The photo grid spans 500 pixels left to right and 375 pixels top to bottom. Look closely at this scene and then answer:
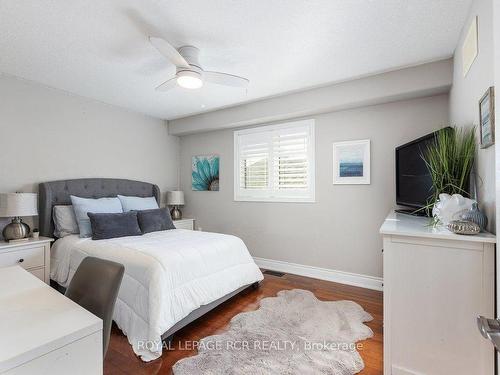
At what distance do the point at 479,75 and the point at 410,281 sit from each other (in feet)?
4.48

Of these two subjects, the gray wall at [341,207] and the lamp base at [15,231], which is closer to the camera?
the lamp base at [15,231]

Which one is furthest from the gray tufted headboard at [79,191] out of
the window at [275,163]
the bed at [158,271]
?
the window at [275,163]

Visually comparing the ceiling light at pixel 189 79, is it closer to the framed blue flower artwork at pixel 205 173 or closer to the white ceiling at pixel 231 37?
the white ceiling at pixel 231 37

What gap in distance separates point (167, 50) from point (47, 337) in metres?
1.82

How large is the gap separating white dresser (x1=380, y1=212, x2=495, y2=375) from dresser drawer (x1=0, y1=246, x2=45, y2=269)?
3.29 meters

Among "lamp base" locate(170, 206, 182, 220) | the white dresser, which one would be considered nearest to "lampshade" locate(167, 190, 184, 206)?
"lamp base" locate(170, 206, 182, 220)

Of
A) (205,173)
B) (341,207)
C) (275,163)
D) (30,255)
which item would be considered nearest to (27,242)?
(30,255)

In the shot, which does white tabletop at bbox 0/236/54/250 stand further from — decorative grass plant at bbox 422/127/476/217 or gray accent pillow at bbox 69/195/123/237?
decorative grass plant at bbox 422/127/476/217

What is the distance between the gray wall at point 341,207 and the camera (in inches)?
116

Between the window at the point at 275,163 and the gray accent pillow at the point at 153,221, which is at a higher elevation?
the window at the point at 275,163

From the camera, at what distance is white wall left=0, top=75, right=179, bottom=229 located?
2.92m

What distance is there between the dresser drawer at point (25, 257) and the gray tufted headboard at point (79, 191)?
37 cm

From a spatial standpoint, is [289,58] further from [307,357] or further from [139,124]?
[139,124]

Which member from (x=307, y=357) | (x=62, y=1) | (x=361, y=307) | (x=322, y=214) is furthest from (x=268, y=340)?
(x=62, y=1)
